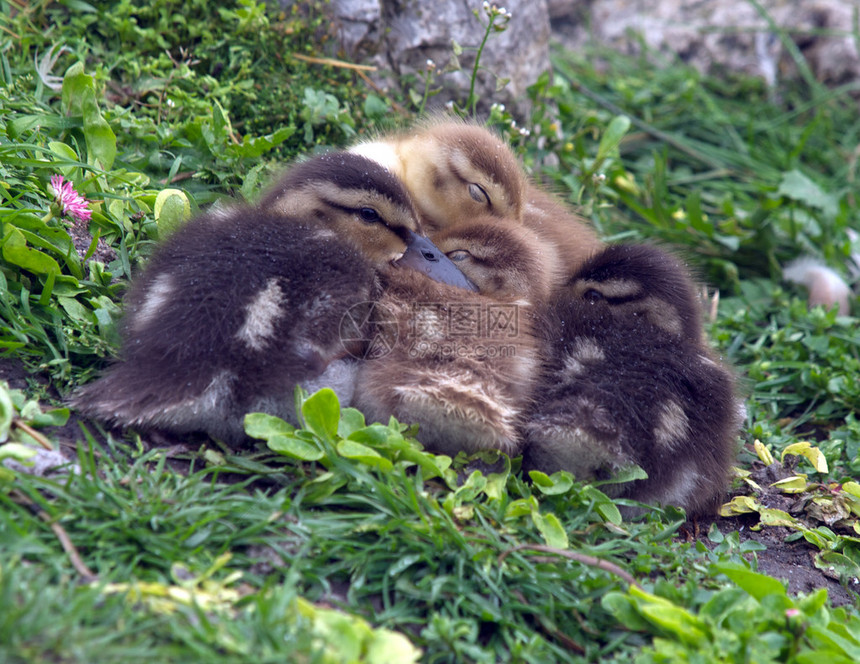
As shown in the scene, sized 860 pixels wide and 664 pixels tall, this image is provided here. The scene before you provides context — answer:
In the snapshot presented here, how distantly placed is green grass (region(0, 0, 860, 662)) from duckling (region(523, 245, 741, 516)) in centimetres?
11

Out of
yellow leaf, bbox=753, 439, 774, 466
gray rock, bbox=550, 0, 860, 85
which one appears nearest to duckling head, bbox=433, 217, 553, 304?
yellow leaf, bbox=753, 439, 774, 466

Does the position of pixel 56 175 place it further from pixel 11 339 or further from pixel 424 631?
pixel 424 631

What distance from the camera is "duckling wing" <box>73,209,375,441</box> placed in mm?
1935

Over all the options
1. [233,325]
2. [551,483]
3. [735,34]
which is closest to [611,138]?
[551,483]

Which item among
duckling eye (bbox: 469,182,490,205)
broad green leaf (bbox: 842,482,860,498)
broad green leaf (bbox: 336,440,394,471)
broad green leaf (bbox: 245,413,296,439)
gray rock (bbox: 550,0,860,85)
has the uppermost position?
gray rock (bbox: 550,0,860,85)

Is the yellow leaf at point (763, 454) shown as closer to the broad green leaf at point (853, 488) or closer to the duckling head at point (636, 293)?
the broad green leaf at point (853, 488)

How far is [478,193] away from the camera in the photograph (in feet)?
9.36

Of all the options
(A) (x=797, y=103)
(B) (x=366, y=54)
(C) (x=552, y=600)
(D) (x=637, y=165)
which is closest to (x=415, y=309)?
(C) (x=552, y=600)

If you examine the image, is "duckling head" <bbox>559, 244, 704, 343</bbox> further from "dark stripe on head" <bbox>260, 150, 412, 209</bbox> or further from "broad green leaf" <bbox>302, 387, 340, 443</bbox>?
"broad green leaf" <bbox>302, 387, 340, 443</bbox>

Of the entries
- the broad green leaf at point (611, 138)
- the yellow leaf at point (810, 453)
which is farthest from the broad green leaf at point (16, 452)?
the broad green leaf at point (611, 138)

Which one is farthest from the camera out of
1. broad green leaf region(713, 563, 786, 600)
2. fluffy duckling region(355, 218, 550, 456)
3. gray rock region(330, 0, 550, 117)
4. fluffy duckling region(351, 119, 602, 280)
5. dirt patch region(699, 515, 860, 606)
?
gray rock region(330, 0, 550, 117)

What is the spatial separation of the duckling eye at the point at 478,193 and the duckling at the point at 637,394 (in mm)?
554

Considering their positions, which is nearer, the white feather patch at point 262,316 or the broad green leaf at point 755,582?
the broad green leaf at point 755,582

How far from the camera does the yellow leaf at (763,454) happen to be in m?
2.71
